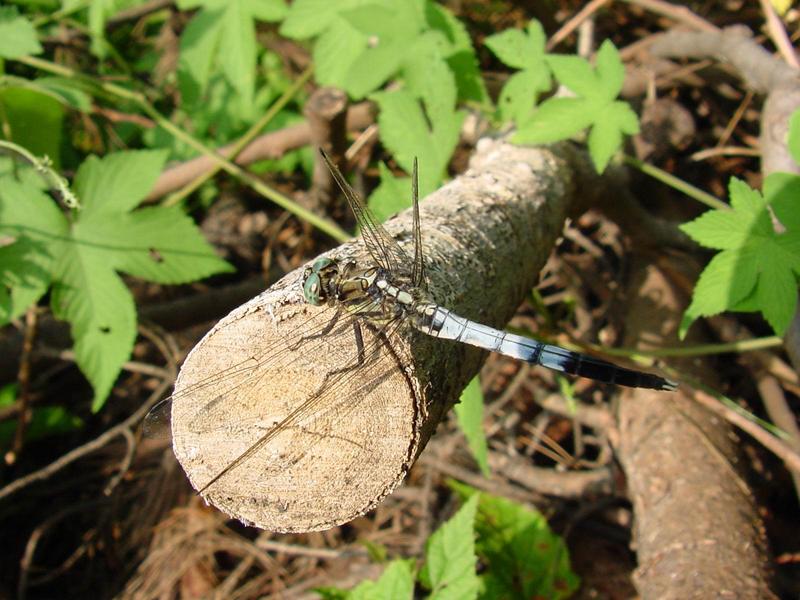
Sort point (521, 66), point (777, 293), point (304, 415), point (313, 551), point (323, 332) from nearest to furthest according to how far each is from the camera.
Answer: point (304, 415), point (323, 332), point (777, 293), point (521, 66), point (313, 551)

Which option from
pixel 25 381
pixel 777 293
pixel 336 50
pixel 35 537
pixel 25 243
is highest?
pixel 336 50

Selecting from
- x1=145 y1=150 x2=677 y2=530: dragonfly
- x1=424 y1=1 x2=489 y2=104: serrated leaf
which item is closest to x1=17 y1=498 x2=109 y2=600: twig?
x1=145 y1=150 x2=677 y2=530: dragonfly

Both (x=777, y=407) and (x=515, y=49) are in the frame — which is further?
(x=777, y=407)

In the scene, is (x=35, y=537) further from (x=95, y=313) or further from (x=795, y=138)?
(x=795, y=138)

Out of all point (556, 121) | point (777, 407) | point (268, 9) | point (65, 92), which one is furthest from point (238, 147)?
point (777, 407)

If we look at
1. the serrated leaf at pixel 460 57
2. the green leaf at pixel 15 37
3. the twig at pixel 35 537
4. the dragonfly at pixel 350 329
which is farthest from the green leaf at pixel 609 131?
the twig at pixel 35 537

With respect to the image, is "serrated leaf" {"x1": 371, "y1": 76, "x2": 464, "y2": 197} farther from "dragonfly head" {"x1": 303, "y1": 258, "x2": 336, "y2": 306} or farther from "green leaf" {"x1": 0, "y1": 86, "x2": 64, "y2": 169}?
"green leaf" {"x1": 0, "y1": 86, "x2": 64, "y2": 169}

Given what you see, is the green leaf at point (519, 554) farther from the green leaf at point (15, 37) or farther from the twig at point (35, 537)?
the green leaf at point (15, 37)
